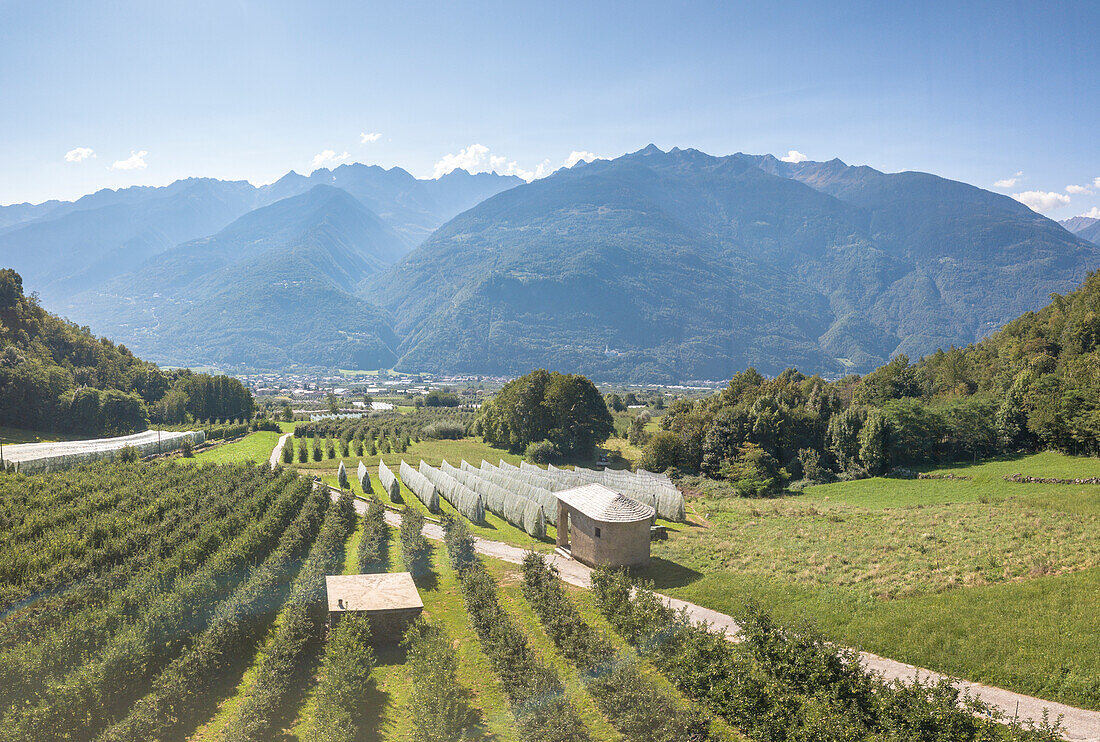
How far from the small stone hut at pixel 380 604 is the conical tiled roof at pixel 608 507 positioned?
8.08 m

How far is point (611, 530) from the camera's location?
23.5 meters

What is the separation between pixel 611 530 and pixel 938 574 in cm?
1143

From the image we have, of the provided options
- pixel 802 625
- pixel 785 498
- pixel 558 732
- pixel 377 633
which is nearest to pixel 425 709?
pixel 558 732

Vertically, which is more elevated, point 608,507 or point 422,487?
point 608,507

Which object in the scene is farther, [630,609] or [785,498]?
[785,498]

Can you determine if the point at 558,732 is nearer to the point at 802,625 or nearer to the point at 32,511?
the point at 802,625

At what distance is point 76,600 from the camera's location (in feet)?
56.6

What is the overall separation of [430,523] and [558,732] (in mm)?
23029

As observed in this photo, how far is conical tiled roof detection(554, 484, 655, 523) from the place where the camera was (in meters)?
23.7

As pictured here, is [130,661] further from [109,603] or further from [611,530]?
[611,530]

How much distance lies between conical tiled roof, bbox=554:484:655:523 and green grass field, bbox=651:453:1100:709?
93.1 inches

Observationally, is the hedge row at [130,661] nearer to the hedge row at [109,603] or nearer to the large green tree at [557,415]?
the hedge row at [109,603]

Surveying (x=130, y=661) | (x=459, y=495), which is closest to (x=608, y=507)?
(x=459, y=495)

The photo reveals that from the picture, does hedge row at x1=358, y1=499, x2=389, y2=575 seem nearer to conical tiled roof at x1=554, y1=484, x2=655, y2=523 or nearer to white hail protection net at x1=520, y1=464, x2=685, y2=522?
conical tiled roof at x1=554, y1=484, x2=655, y2=523
